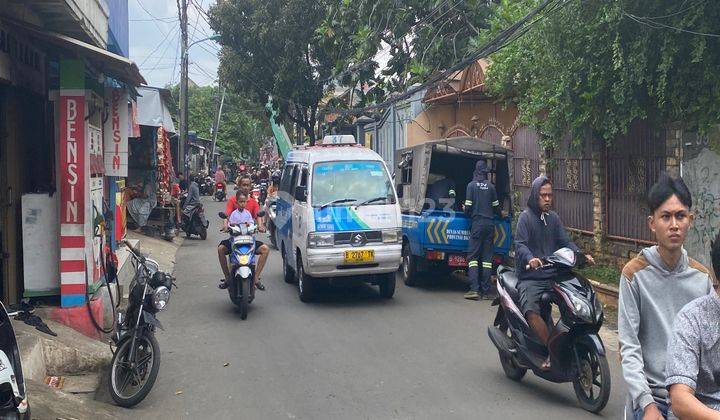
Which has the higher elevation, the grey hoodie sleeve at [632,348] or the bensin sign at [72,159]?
the bensin sign at [72,159]

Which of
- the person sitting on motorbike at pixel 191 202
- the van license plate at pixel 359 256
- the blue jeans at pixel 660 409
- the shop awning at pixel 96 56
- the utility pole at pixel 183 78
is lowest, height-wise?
the blue jeans at pixel 660 409

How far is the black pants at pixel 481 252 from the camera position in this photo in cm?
1097

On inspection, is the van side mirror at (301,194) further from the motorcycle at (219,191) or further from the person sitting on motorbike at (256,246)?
the motorcycle at (219,191)

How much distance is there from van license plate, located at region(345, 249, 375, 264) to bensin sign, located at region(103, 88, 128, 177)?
3188 mm

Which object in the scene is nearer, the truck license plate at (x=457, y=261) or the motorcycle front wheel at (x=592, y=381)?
the motorcycle front wheel at (x=592, y=381)

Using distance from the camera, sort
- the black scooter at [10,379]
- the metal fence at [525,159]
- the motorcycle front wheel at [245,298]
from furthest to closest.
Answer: the metal fence at [525,159], the motorcycle front wheel at [245,298], the black scooter at [10,379]

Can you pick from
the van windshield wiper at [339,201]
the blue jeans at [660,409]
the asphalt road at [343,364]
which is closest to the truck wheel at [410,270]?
the asphalt road at [343,364]

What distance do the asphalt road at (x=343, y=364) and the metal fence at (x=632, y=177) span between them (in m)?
2.81

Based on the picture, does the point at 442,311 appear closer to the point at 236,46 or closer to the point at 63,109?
the point at 63,109

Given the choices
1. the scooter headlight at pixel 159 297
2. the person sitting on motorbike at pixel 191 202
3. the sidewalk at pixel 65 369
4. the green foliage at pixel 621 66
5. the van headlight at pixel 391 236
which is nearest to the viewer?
the sidewalk at pixel 65 369

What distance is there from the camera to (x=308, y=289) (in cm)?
1066

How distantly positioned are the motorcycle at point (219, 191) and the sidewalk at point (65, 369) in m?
26.2

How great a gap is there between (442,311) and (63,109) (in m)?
Result: 5.45

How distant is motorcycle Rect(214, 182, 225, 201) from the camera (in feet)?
113
